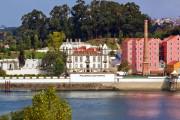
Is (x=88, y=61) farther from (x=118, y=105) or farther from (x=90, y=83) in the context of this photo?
(x=118, y=105)

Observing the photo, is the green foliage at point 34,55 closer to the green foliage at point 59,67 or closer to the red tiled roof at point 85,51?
the red tiled roof at point 85,51

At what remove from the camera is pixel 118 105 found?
794 inches

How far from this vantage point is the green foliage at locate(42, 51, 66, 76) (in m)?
29.3

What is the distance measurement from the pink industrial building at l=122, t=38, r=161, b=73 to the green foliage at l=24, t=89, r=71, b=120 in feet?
70.4

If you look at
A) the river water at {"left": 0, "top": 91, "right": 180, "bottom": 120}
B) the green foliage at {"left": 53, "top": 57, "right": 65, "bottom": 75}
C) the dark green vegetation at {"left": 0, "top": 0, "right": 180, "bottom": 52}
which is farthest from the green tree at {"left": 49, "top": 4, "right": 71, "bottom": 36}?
the river water at {"left": 0, "top": 91, "right": 180, "bottom": 120}

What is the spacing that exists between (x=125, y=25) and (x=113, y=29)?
0.66 meters

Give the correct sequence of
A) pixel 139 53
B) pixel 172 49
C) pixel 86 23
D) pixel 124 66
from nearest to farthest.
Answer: pixel 124 66 → pixel 172 49 → pixel 139 53 → pixel 86 23

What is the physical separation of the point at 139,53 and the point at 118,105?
11.6 meters

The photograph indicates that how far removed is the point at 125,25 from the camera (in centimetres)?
3744

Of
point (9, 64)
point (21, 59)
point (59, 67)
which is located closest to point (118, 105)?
point (59, 67)

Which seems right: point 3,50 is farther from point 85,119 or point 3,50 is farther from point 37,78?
point 85,119

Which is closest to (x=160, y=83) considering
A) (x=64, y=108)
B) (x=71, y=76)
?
(x=71, y=76)

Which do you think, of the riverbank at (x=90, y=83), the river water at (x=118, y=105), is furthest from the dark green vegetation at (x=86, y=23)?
the river water at (x=118, y=105)

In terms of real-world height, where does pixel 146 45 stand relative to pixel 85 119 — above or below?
above
